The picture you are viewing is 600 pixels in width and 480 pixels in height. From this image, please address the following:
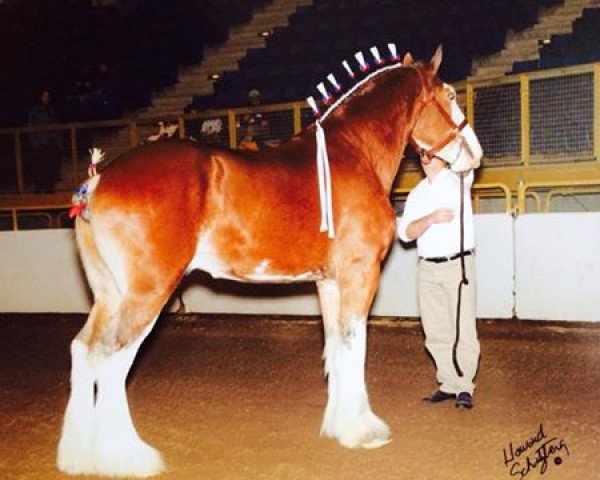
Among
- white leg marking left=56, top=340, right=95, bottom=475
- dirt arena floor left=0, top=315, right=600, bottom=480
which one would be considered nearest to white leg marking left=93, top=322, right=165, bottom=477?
white leg marking left=56, top=340, right=95, bottom=475

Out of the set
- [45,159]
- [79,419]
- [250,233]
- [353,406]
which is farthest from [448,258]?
[45,159]

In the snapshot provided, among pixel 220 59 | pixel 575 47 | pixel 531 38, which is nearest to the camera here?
pixel 575 47

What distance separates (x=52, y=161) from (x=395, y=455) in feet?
35.2

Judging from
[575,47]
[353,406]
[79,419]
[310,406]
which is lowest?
[310,406]

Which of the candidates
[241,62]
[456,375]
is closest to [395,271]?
[456,375]

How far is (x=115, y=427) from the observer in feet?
14.4

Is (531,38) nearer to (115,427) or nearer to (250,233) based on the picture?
(250,233)

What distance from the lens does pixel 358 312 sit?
484cm

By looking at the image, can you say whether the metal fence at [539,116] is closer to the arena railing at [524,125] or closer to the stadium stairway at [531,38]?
the arena railing at [524,125]
